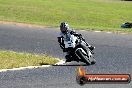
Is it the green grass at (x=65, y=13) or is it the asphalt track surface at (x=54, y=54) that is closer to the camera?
the asphalt track surface at (x=54, y=54)

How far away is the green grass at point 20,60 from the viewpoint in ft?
55.4

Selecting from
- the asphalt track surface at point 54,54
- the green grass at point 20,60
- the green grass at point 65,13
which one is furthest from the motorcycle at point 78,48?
the green grass at point 65,13

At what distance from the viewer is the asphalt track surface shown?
14086 millimetres

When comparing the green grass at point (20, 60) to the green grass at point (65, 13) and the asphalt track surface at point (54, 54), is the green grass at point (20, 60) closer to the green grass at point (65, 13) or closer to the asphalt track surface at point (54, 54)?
the asphalt track surface at point (54, 54)

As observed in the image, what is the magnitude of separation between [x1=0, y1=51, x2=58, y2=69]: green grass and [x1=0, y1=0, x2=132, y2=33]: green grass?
19419 mm

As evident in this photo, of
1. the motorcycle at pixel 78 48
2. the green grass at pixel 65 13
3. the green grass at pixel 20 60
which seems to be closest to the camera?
the green grass at pixel 20 60

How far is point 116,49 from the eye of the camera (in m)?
23.1

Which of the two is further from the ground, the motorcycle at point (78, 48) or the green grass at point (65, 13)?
the motorcycle at point (78, 48)

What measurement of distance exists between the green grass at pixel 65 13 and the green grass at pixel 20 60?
63.7 feet

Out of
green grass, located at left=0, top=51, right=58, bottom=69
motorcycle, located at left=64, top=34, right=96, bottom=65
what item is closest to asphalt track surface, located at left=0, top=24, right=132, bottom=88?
motorcycle, located at left=64, top=34, right=96, bottom=65

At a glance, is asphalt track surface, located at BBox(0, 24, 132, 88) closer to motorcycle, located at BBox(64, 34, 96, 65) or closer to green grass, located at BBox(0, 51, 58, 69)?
motorcycle, located at BBox(64, 34, 96, 65)

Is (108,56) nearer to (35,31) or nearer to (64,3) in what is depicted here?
(35,31)

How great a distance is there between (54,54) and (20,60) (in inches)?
130

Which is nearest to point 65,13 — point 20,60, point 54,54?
point 54,54
